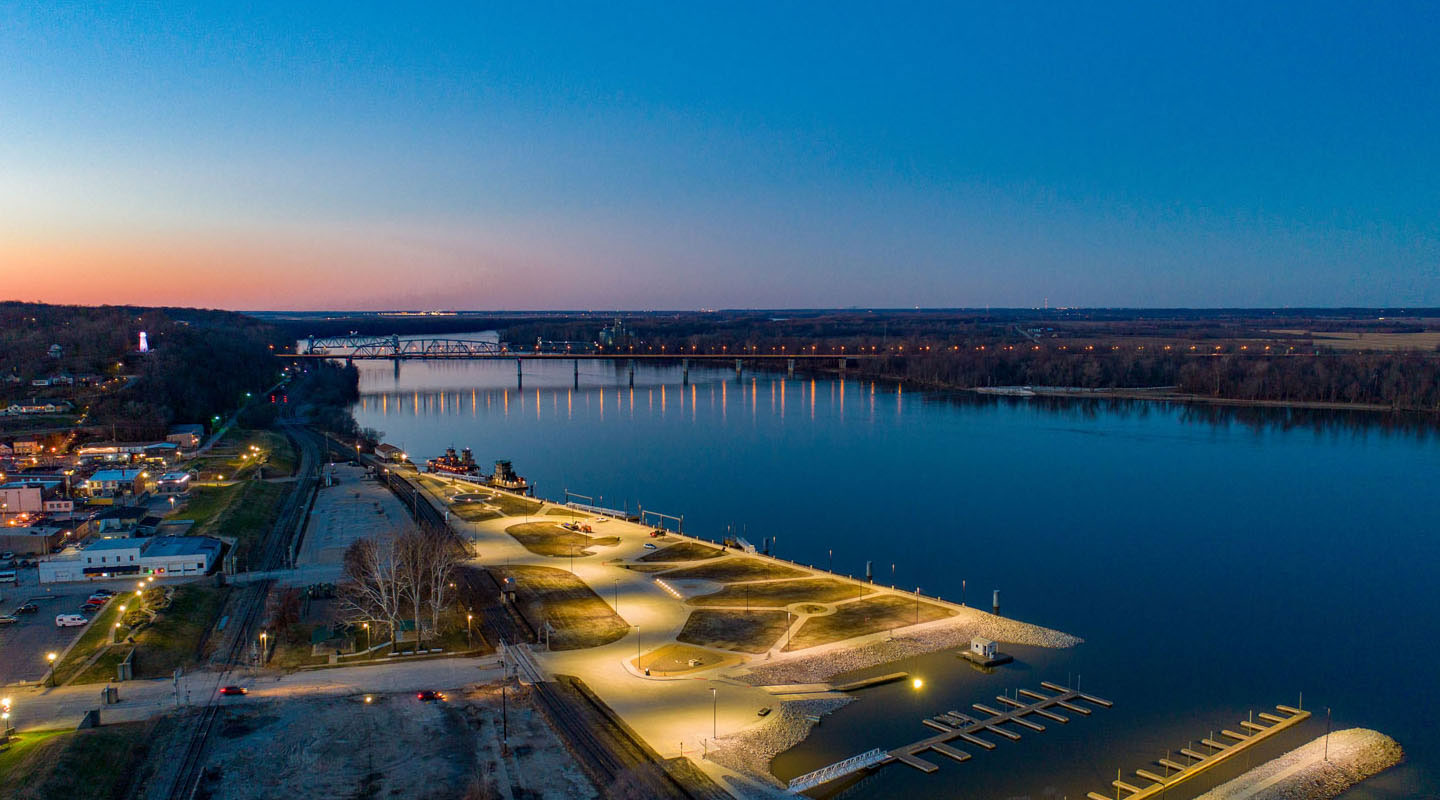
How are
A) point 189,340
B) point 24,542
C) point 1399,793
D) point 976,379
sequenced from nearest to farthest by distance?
point 1399,793
point 24,542
point 189,340
point 976,379

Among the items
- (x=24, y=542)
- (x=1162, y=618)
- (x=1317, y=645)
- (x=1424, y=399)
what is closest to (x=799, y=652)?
(x=1162, y=618)

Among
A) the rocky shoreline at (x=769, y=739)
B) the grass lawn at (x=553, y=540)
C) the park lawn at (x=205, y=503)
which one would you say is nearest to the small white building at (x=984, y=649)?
the rocky shoreline at (x=769, y=739)

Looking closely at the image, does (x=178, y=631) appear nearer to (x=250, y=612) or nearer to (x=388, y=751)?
(x=250, y=612)

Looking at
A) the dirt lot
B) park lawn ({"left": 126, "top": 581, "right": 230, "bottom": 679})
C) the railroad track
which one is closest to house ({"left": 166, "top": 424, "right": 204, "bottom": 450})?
the railroad track

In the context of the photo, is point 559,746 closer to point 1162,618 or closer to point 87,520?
point 1162,618

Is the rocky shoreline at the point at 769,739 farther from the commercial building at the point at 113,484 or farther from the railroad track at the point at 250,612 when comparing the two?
the commercial building at the point at 113,484

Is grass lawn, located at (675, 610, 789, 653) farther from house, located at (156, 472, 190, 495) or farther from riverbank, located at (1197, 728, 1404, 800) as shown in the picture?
house, located at (156, 472, 190, 495)
